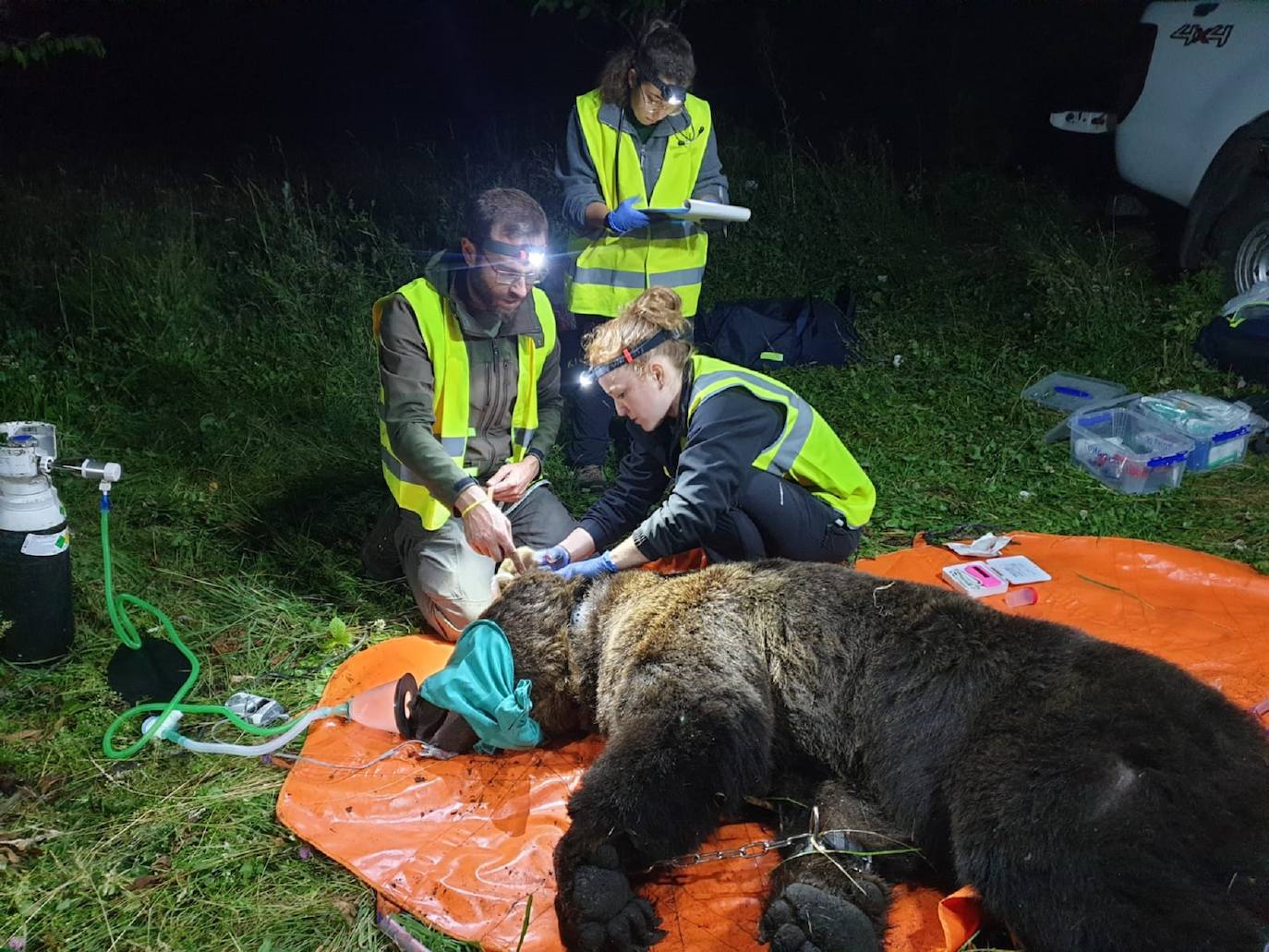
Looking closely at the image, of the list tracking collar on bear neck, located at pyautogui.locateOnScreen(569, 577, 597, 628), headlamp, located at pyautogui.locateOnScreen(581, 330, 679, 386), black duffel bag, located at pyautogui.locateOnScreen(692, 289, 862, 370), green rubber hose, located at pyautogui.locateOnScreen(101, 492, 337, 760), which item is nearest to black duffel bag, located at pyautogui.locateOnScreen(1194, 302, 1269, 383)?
black duffel bag, located at pyautogui.locateOnScreen(692, 289, 862, 370)

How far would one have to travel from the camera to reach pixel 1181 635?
445cm

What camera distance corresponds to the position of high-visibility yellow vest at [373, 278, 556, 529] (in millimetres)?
4562

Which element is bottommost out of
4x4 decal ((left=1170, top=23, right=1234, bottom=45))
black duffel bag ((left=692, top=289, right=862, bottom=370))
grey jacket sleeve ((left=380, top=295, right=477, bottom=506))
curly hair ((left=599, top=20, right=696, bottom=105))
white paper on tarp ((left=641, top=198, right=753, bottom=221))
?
black duffel bag ((left=692, top=289, right=862, bottom=370))

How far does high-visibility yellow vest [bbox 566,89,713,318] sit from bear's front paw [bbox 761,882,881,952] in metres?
3.54

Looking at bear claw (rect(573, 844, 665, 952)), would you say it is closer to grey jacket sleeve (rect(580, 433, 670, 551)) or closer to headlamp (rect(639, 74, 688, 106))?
grey jacket sleeve (rect(580, 433, 670, 551))

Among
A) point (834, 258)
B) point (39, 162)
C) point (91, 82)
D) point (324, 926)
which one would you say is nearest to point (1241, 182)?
point (834, 258)

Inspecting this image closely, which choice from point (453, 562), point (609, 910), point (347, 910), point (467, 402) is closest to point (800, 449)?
point (467, 402)

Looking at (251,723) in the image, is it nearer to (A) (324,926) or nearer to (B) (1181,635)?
(A) (324,926)

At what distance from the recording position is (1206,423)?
6.11 m

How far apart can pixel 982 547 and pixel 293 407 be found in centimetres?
407

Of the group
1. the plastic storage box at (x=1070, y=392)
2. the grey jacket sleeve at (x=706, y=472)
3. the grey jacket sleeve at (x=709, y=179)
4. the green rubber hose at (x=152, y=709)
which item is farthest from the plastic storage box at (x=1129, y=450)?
the green rubber hose at (x=152, y=709)

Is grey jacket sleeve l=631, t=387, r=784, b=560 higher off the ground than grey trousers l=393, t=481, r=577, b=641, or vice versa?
grey jacket sleeve l=631, t=387, r=784, b=560

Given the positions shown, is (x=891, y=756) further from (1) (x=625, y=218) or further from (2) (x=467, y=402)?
(1) (x=625, y=218)

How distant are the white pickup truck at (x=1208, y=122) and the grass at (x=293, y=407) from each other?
367 mm
